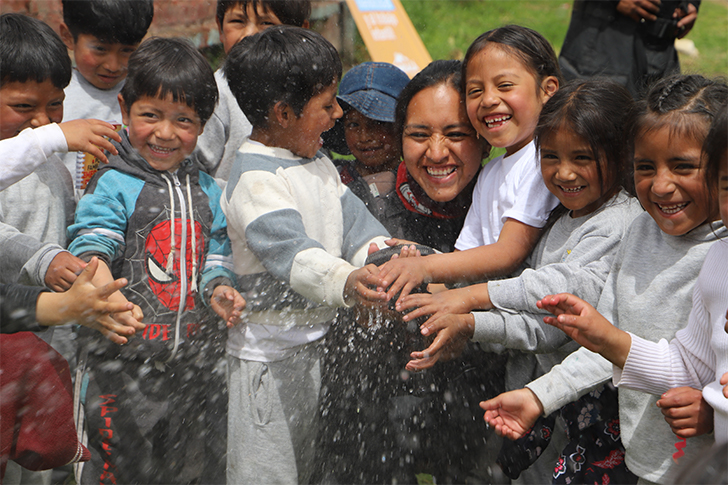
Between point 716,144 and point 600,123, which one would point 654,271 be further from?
point 600,123

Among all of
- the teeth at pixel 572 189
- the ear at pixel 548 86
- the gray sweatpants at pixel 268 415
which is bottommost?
the gray sweatpants at pixel 268 415

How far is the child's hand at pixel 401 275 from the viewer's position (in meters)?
2.47

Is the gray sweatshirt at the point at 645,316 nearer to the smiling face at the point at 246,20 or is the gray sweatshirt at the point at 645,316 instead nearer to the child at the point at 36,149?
the child at the point at 36,149

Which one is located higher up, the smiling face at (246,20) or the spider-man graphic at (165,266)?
the smiling face at (246,20)

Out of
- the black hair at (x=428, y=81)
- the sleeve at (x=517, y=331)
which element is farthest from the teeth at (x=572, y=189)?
the black hair at (x=428, y=81)

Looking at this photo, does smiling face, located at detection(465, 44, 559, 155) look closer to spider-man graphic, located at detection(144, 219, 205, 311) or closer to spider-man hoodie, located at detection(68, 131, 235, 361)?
spider-man hoodie, located at detection(68, 131, 235, 361)

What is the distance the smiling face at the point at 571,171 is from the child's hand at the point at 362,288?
0.81 meters

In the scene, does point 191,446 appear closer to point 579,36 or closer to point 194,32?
point 579,36

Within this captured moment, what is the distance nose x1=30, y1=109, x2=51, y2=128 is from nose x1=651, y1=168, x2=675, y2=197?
250cm

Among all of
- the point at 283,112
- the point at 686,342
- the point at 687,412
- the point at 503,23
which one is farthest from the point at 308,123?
the point at 503,23

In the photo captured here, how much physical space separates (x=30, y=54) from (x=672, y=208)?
2658 mm

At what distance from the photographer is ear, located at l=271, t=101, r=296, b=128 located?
273 centimetres

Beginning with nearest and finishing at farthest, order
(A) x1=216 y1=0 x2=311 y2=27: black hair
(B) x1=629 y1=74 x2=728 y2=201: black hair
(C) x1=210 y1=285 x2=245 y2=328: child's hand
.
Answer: (B) x1=629 y1=74 x2=728 y2=201: black hair < (C) x1=210 y1=285 x2=245 y2=328: child's hand < (A) x1=216 y1=0 x2=311 y2=27: black hair

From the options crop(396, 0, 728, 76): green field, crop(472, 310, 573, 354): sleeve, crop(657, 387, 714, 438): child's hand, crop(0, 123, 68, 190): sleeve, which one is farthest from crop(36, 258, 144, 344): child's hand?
crop(396, 0, 728, 76): green field
